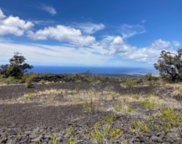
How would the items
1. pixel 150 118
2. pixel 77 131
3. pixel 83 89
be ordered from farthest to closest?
pixel 83 89 < pixel 150 118 < pixel 77 131

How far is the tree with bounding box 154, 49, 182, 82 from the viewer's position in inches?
1213

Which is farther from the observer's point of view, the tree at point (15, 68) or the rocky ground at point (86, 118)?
the tree at point (15, 68)

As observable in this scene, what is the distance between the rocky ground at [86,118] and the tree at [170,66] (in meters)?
7.38

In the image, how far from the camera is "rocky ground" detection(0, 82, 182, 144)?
10.4 metres

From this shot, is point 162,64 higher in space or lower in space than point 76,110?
higher

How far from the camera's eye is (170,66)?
102ft

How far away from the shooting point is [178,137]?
10766 mm

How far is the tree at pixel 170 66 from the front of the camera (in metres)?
30.8

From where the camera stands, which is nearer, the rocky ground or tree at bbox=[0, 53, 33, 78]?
the rocky ground

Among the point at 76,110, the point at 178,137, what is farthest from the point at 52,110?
the point at 178,137

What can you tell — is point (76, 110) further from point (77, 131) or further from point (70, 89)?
point (70, 89)

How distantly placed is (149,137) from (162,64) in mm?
21137

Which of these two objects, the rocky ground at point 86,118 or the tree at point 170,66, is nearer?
the rocky ground at point 86,118

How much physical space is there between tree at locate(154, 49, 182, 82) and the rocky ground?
738 centimetres
